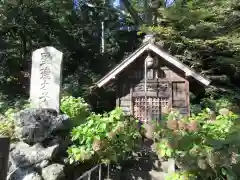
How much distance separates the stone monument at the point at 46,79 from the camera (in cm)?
868

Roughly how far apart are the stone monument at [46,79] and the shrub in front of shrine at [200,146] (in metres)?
4.12

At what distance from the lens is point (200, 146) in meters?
4.98

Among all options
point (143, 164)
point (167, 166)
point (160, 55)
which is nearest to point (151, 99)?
point (160, 55)

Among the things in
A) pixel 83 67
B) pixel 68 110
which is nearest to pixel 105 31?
pixel 83 67

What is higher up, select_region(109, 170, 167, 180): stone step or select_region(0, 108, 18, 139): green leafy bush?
select_region(0, 108, 18, 139): green leafy bush

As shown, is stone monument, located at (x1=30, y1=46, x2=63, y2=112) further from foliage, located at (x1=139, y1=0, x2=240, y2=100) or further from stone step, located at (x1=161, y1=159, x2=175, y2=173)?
foliage, located at (x1=139, y1=0, x2=240, y2=100)

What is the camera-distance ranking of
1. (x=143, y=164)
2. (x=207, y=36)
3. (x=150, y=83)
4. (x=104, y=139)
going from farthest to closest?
(x=207, y=36)
(x=150, y=83)
(x=143, y=164)
(x=104, y=139)

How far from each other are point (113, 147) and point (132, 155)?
1.12 metres

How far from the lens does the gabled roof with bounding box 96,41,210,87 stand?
31.8 feet

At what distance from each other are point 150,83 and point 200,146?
578cm

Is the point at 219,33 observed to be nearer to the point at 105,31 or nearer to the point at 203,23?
the point at 203,23

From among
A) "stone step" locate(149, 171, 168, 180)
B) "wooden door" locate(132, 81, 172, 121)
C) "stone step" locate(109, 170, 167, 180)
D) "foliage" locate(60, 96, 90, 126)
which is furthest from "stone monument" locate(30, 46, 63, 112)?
"stone step" locate(149, 171, 168, 180)

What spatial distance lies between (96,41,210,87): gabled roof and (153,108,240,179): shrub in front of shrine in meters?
4.11

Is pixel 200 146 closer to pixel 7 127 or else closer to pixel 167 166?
pixel 167 166
